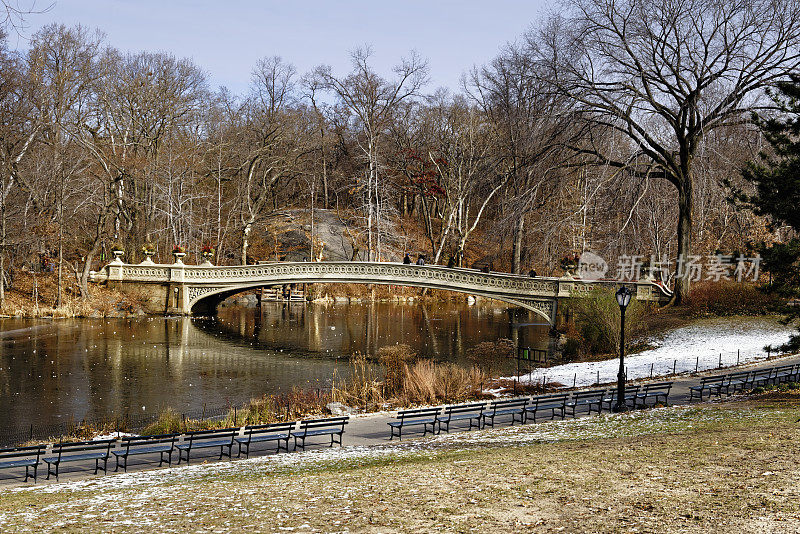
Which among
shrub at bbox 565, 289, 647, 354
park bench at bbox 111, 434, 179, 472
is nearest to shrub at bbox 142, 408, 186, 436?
park bench at bbox 111, 434, 179, 472

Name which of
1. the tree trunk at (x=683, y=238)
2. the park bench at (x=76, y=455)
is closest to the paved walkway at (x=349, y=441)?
the park bench at (x=76, y=455)

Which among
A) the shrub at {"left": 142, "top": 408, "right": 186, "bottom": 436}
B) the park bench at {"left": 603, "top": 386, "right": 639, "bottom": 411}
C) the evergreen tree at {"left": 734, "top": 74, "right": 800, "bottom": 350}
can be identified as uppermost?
the evergreen tree at {"left": 734, "top": 74, "right": 800, "bottom": 350}

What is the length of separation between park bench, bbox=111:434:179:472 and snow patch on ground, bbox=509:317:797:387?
40.8 ft

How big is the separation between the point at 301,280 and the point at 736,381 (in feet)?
82.3

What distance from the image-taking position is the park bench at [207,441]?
13398 mm

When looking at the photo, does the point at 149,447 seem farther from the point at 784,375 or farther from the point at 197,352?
the point at 197,352

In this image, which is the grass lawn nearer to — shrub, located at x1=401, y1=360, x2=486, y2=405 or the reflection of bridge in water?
shrub, located at x1=401, y1=360, x2=486, y2=405

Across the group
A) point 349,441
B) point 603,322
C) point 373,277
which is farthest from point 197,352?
point 349,441

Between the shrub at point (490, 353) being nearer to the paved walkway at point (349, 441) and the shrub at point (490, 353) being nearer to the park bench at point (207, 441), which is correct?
the paved walkway at point (349, 441)

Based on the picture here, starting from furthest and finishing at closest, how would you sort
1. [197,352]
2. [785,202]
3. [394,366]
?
1. [197,352]
2. [394,366]
3. [785,202]

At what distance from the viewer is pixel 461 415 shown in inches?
667

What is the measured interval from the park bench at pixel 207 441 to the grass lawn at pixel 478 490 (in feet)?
3.10

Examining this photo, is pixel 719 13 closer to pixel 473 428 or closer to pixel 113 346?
pixel 473 428

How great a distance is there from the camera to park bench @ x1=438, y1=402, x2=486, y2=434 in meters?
15.8
